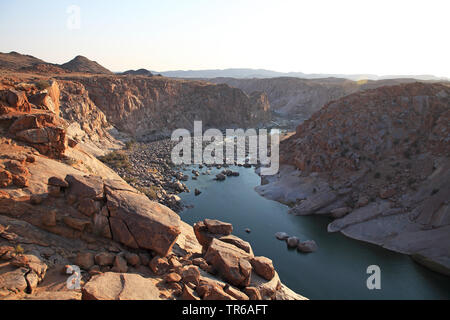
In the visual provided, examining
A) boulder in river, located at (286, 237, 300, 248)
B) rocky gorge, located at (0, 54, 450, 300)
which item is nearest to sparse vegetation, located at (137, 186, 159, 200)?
rocky gorge, located at (0, 54, 450, 300)

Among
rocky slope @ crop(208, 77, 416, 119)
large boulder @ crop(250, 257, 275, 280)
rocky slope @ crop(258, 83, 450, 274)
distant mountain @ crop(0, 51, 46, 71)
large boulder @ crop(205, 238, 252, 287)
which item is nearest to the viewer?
large boulder @ crop(205, 238, 252, 287)

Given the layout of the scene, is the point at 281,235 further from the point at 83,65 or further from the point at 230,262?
the point at 83,65

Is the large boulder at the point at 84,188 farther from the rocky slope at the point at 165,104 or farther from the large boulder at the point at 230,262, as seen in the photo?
the rocky slope at the point at 165,104

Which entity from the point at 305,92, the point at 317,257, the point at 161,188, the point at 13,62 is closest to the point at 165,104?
the point at 13,62

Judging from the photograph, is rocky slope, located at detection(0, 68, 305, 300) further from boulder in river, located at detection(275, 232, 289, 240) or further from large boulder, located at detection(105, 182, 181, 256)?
boulder in river, located at detection(275, 232, 289, 240)

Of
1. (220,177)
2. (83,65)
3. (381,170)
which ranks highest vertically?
(83,65)

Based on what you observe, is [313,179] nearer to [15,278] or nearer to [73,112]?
[15,278]

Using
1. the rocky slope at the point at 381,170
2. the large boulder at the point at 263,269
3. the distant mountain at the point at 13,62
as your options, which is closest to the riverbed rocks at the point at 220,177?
the rocky slope at the point at 381,170
